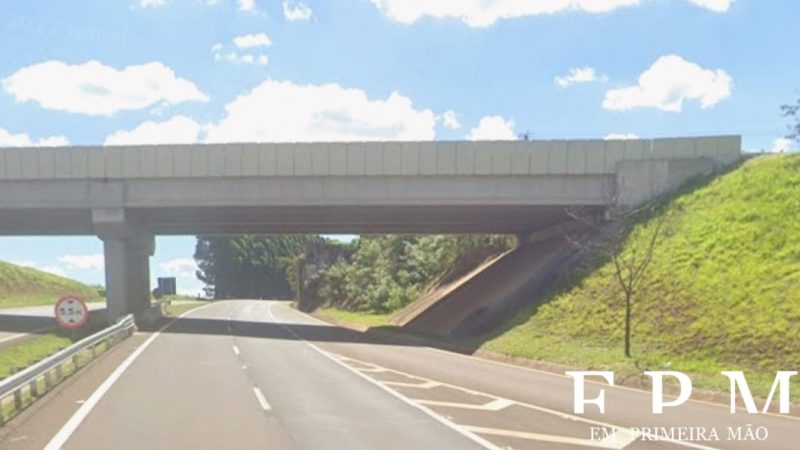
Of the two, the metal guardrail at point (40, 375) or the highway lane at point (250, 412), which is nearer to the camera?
the highway lane at point (250, 412)

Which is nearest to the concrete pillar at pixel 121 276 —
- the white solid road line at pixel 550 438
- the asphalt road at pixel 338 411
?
the asphalt road at pixel 338 411

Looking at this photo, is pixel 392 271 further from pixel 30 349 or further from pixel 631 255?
pixel 30 349

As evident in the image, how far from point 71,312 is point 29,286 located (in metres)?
74.4

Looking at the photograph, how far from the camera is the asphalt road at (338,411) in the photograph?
9.88 m

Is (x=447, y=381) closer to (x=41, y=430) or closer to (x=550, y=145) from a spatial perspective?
(x=41, y=430)

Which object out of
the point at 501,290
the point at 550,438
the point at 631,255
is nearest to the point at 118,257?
the point at 501,290

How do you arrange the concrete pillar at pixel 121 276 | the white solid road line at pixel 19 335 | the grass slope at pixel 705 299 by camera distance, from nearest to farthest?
the grass slope at pixel 705 299 < the white solid road line at pixel 19 335 < the concrete pillar at pixel 121 276

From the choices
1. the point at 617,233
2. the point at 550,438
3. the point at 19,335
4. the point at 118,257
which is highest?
the point at 617,233

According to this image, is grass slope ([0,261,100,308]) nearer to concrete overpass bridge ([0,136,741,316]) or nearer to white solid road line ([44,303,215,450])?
concrete overpass bridge ([0,136,741,316])

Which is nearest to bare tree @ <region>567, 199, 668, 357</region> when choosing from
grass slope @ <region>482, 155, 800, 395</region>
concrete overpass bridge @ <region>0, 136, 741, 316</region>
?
grass slope @ <region>482, 155, 800, 395</region>

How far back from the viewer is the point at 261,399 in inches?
544

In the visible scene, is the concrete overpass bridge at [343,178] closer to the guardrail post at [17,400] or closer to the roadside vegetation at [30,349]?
the roadside vegetation at [30,349]

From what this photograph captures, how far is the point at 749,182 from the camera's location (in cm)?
2881

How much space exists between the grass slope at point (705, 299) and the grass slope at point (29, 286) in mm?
62038
